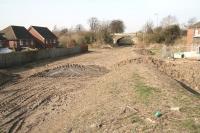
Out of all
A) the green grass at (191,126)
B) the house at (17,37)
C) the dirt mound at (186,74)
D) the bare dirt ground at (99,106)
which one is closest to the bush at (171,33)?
the house at (17,37)

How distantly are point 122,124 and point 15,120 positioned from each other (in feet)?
17.3

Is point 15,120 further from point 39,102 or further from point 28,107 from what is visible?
point 39,102

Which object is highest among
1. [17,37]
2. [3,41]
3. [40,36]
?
[40,36]

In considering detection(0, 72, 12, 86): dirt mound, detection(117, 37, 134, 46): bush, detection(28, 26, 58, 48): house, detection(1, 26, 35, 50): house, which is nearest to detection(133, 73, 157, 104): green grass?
detection(0, 72, 12, 86): dirt mound

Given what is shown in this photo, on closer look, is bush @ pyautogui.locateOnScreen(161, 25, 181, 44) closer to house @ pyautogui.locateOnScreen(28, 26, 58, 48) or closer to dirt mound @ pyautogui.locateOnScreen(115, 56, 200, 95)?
house @ pyautogui.locateOnScreen(28, 26, 58, 48)

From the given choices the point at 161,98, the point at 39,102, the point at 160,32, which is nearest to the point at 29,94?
the point at 39,102

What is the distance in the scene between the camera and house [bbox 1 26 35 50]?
181 ft

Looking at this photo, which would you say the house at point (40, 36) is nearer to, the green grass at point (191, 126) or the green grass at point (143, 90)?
the green grass at point (143, 90)

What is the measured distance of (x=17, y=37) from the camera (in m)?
55.6

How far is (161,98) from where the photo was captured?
14023 mm

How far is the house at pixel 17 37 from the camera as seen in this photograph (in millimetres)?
55234

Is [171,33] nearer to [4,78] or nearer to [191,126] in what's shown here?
[4,78]

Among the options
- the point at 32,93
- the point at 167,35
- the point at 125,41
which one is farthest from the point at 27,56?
the point at 125,41

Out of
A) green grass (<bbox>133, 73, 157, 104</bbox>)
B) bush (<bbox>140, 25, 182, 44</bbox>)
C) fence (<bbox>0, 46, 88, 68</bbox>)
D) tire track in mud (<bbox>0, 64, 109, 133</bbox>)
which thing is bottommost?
tire track in mud (<bbox>0, 64, 109, 133</bbox>)
